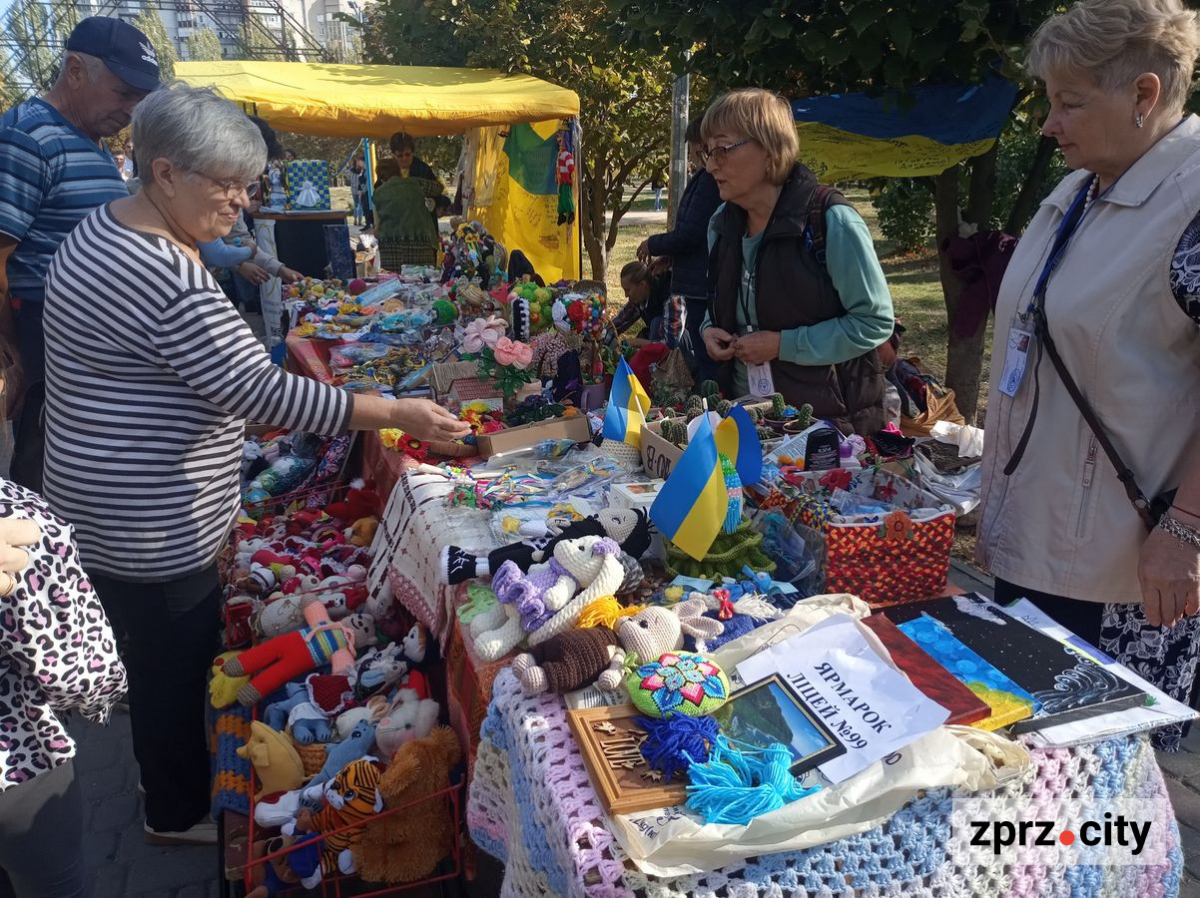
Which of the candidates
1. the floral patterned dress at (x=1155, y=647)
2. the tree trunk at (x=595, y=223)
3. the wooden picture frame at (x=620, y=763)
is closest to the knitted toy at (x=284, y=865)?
the wooden picture frame at (x=620, y=763)

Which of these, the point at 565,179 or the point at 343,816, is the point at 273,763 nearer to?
the point at 343,816

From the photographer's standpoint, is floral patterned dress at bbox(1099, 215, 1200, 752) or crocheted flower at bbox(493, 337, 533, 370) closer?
floral patterned dress at bbox(1099, 215, 1200, 752)

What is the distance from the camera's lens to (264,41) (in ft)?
132

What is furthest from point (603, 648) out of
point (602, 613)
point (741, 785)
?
point (741, 785)

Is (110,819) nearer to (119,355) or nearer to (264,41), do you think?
(119,355)

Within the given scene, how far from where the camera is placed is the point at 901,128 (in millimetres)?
4082

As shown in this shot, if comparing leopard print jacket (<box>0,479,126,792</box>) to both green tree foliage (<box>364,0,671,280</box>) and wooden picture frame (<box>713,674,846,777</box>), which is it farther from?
green tree foliage (<box>364,0,671,280</box>)

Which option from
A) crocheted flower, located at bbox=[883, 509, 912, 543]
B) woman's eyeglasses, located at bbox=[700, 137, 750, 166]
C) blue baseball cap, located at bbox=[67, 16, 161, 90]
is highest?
blue baseball cap, located at bbox=[67, 16, 161, 90]

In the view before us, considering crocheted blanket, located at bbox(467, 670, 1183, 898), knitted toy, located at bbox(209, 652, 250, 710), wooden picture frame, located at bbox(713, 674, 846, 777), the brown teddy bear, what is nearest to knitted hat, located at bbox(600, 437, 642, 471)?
the brown teddy bear

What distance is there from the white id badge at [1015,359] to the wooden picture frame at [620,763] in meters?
1.10

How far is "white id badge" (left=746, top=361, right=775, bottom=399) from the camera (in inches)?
105

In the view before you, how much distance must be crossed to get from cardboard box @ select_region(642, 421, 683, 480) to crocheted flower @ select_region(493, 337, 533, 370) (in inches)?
28.1

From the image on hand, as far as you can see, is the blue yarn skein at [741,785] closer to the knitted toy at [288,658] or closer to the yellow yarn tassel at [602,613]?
the yellow yarn tassel at [602,613]

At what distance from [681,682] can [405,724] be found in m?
1.04
